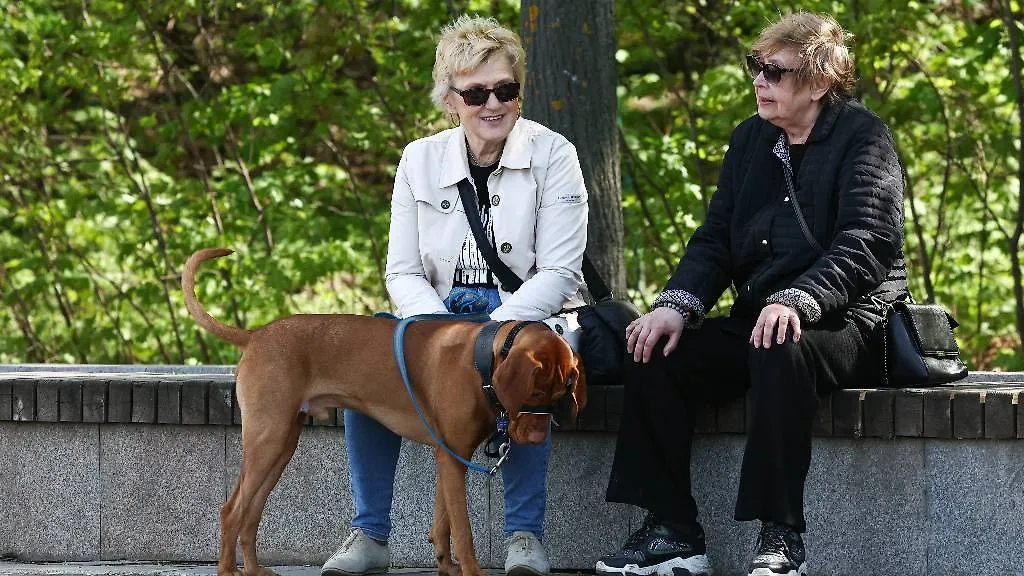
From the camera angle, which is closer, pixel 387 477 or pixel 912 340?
pixel 912 340

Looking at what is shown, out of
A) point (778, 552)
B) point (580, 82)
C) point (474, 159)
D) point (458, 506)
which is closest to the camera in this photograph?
point (778, 552)

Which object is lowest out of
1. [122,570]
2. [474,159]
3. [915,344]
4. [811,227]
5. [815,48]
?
[122,570]

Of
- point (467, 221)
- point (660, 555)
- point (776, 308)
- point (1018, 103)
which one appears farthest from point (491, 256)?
point (1018, 103)

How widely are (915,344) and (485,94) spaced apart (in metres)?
1.66

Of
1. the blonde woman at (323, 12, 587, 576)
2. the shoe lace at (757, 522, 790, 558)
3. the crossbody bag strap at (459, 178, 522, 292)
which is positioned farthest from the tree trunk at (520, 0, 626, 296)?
the shoe lace at (757, 522, 790, 558)

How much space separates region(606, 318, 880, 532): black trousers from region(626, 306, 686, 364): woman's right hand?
3 cm

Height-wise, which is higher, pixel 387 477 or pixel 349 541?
pixel 387 477

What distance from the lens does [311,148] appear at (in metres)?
11.3

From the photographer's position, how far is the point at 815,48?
456 cm

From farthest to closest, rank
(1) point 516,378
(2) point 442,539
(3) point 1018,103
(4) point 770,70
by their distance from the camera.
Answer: (3) point 1018,103
(4) point 770,70
(2) point 442,539
(1) point 516,378

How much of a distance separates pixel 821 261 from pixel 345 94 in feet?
18.7

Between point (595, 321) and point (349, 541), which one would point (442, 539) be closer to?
point (349, 541)

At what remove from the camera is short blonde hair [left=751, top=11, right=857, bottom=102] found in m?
4.55

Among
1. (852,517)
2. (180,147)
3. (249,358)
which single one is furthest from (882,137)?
(180,147)
